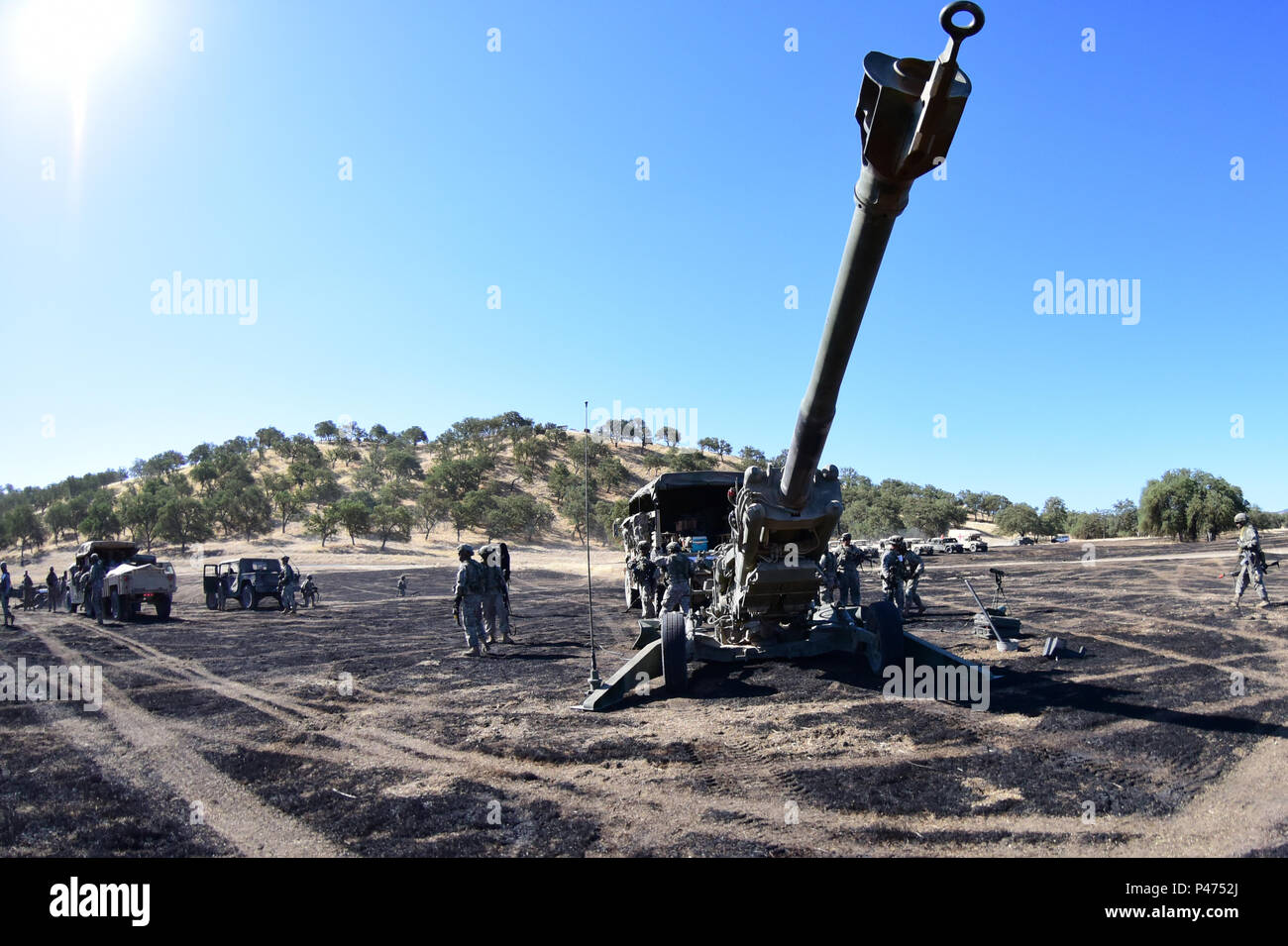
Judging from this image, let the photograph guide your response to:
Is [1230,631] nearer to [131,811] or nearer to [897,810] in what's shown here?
[897,810]

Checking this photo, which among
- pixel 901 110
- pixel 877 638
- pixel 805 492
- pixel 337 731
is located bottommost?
pixel 337 731

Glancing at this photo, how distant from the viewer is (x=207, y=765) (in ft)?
21.7

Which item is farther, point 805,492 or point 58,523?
point 58,523

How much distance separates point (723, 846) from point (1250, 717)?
581 centimetres

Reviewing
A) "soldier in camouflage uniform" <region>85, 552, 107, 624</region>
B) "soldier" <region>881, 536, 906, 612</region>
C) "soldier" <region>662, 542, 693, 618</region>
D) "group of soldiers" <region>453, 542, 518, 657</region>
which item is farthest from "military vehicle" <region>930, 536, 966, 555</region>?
"soldier in camouflage uniform" <region>85, 552, 107, 624</region>

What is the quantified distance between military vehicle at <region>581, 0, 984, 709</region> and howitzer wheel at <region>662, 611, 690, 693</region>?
1cm

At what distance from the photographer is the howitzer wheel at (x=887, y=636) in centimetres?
862

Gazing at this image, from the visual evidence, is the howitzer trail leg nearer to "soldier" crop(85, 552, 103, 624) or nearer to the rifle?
the rifle

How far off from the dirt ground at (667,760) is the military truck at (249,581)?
1118cm

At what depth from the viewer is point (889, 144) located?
4180 mm

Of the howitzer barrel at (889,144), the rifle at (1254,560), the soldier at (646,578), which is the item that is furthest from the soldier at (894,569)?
the howitzer barrel at (889,144)

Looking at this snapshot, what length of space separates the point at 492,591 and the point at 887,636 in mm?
7210

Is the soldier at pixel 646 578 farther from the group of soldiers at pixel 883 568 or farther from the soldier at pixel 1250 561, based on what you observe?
the soldier at pixel 1250 561

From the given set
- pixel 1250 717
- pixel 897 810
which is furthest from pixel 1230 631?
pixel 897 810
